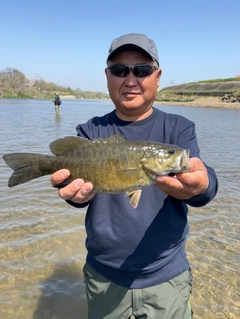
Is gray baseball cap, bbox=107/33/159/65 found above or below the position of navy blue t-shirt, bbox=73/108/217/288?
above

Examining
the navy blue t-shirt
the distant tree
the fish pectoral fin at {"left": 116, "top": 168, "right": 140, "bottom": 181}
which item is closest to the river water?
the navy blue t-shirt

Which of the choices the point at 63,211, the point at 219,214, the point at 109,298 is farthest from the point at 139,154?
the point at 219,214

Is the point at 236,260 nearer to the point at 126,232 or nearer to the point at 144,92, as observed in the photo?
the point at 126,232

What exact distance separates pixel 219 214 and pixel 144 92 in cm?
545

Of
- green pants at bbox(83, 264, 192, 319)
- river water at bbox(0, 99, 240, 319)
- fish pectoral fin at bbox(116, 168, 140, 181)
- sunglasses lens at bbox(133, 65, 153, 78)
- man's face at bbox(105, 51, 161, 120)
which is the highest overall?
sunglasses lens at bbox(133, 65, 153, 78)

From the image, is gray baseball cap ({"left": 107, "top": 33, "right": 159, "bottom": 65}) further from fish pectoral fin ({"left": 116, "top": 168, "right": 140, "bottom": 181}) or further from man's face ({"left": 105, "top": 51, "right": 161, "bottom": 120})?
fish pectoral fin ({"left": 116, "top": 168, "right": 140, "bottom": 181})

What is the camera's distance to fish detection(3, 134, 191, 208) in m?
2.63

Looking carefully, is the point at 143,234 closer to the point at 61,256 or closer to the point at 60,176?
the point at 60,176

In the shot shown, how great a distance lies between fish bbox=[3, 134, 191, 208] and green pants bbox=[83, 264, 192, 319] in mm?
922

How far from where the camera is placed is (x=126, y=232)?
2822 mm

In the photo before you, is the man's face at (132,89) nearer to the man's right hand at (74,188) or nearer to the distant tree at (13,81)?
the man's right hand at (74,188)

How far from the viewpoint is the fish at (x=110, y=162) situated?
104 inches

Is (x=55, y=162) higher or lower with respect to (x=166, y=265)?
higher

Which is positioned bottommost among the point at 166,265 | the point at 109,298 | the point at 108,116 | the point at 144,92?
the point at 109,298
